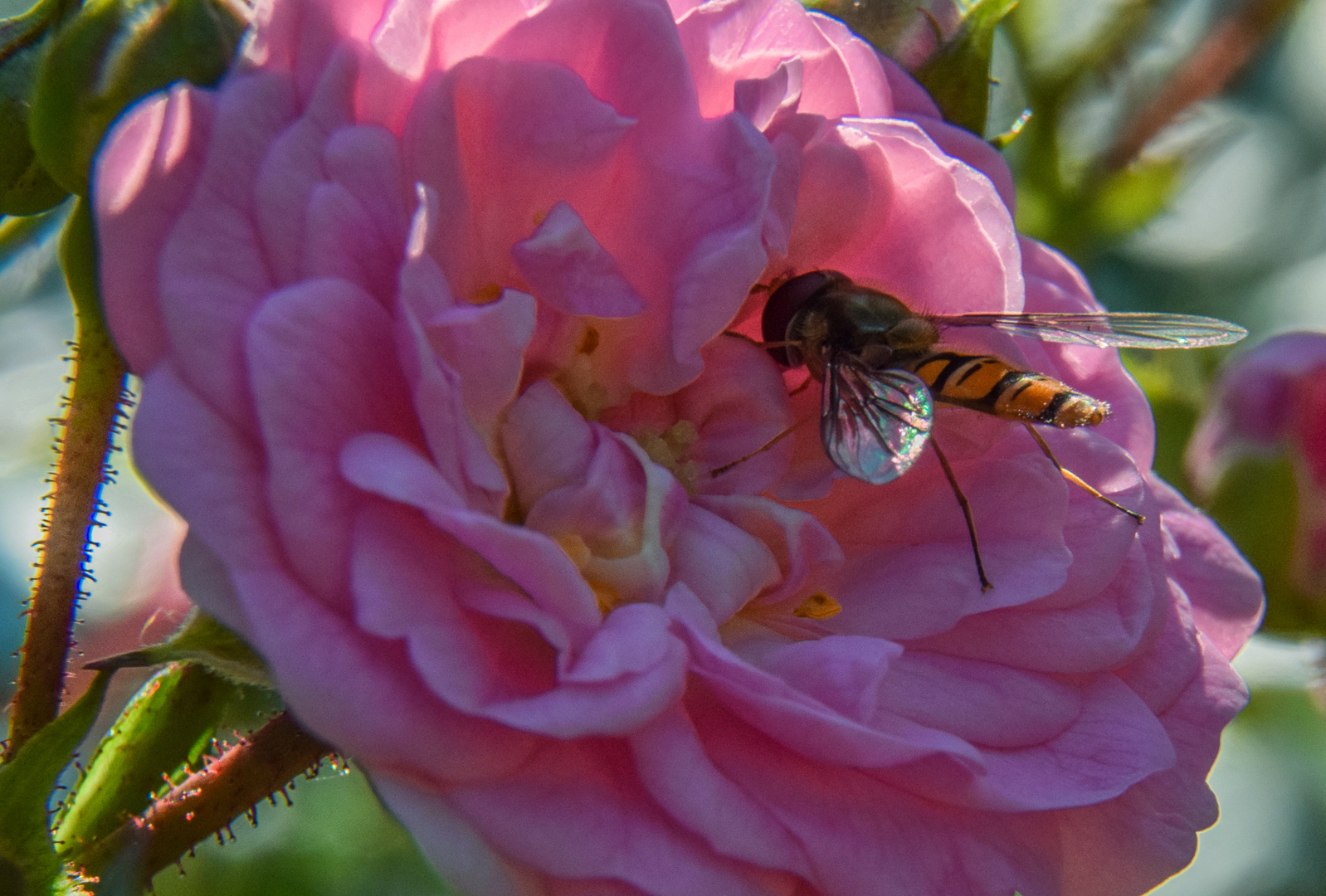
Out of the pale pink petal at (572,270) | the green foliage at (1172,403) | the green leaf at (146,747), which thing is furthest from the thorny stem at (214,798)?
the green foliage at (1172,403)

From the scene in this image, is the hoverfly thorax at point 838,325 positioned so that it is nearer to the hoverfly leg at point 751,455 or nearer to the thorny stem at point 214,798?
the hoverfly leg at point 751,455

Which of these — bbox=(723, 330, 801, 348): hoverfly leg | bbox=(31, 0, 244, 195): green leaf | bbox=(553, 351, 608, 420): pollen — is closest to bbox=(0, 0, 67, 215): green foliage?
bbox=(31, 0, 244, 195): green leaf

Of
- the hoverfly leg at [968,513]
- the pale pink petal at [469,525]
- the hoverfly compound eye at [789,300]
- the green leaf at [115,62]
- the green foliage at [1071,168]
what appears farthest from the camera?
the green foliage at [1071,168]

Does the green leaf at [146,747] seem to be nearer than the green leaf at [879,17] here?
Yes

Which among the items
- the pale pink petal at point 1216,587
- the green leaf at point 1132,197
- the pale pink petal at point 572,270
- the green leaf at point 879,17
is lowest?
the green leaf at point 1132,197

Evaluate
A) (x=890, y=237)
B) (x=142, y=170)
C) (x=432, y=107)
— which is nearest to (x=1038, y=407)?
(x=890, y=237)
